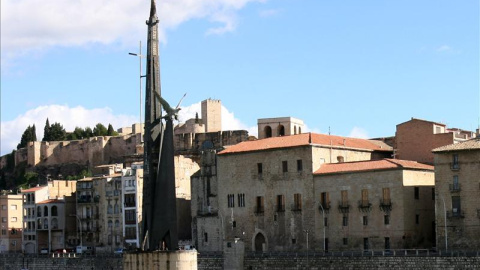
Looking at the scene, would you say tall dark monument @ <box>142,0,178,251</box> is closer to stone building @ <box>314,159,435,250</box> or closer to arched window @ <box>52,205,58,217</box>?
stone building @ <box>314,159,435,250</box>

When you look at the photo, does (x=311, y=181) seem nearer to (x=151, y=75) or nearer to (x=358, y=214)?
(x=358, y=214)

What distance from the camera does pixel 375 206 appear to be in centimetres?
7112

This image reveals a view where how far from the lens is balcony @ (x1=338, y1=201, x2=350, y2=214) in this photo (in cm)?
7281

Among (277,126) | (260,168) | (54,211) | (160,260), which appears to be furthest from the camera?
(54,211)

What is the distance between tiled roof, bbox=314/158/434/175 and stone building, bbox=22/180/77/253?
3645 centimetres

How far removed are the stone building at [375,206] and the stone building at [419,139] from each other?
5.54m

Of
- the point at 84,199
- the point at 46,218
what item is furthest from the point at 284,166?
the point at 46,218

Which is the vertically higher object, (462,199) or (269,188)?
(269,188)

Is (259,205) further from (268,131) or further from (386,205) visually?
(268,131)

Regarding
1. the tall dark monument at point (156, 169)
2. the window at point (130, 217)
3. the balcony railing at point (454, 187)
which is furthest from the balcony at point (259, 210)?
the tall dark monument at point (156, 169)

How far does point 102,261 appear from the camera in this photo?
8544 centimetres

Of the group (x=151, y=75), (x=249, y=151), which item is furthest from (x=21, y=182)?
(x=151, y=75)

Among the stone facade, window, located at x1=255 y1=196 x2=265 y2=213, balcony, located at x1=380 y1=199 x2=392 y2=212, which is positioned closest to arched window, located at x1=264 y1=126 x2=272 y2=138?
the stone facade

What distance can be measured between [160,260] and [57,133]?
11665 centimetres
